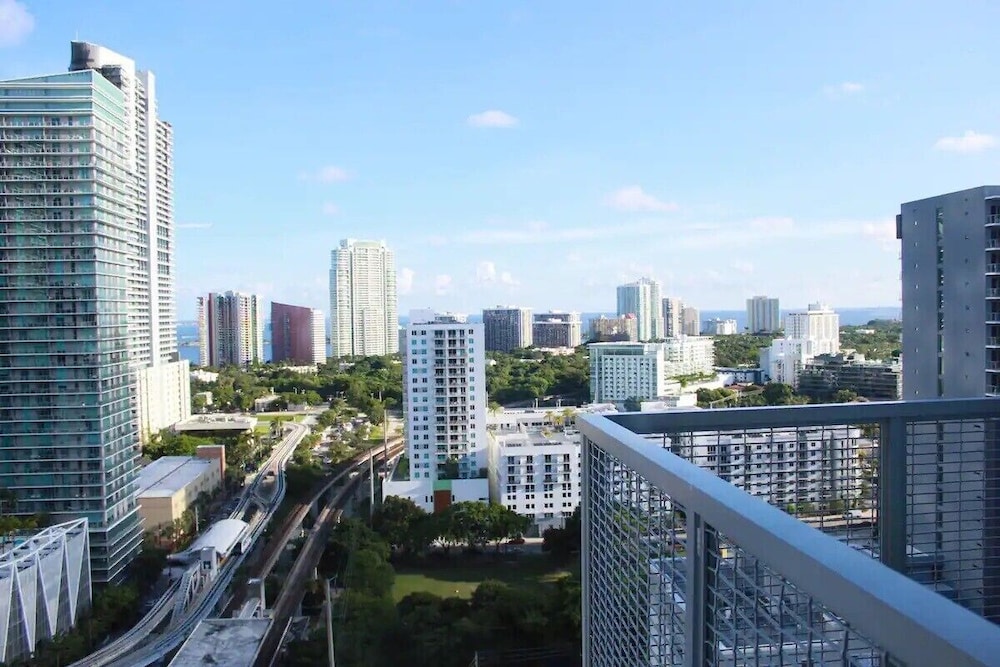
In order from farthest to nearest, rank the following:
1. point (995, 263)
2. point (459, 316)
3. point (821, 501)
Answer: point (459, 316), point (995, 263), point (821, 501)

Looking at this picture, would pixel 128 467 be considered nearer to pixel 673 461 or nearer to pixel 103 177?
pixel 103 177

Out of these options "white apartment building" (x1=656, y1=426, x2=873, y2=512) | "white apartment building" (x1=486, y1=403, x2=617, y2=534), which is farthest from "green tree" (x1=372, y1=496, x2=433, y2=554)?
"white apartment building" (x1=656, y1=426, x2=873, y2=512)

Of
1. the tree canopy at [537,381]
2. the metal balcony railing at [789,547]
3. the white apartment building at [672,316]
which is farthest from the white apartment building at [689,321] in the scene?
the metal balcony railing at [789,547]

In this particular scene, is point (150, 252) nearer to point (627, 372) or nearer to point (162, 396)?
point (162, 396)

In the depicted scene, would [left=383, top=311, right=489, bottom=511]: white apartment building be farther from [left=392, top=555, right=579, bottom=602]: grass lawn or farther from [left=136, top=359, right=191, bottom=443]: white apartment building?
[left=136, top=359, right=191, bottom=443]: white apartment building

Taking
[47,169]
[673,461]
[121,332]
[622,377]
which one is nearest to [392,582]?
[121,332]

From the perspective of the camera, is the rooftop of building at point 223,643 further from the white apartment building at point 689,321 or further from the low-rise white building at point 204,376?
the white apartment building at point 689,321
